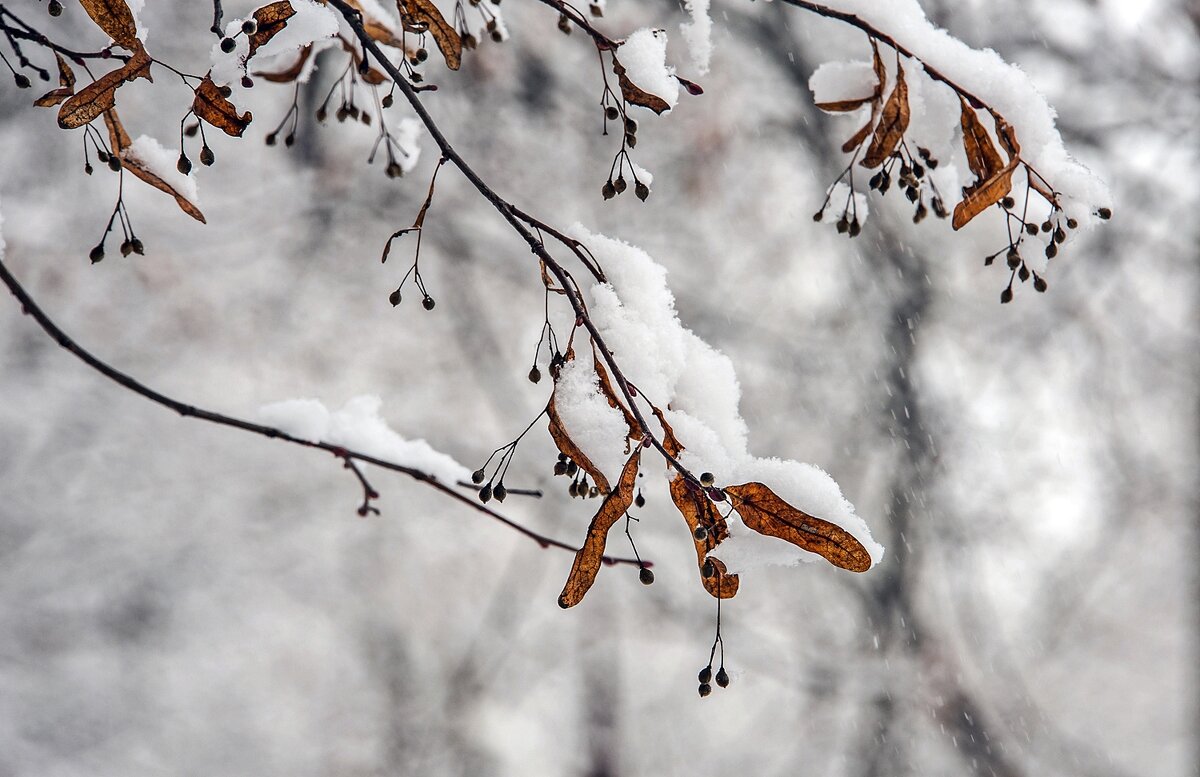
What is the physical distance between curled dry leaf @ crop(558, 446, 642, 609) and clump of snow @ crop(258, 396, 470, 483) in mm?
346

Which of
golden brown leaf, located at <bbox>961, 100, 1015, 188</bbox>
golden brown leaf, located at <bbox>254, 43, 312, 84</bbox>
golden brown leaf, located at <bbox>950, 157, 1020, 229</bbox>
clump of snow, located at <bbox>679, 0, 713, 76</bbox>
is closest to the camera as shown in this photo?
golden brown leaf, located at <bbox>950, 157, 1020, 229</bbox>

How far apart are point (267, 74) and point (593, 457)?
2.80 ft

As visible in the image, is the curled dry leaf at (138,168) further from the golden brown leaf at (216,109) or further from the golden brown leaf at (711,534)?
the golden brown leaf at (711,534)

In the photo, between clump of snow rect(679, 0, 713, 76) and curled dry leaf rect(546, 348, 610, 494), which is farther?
clump of snow rect(679, 0, 713, 76)

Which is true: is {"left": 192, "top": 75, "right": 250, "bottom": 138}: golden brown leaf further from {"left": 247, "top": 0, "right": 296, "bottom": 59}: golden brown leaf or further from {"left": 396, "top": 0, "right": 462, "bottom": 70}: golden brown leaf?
{"left": 396, "top": 0, "right": 462, "bottom": 70}: golden brown leaf

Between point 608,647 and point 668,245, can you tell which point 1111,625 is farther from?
point 668,245

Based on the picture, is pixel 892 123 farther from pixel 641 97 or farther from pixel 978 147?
pixel 641 97

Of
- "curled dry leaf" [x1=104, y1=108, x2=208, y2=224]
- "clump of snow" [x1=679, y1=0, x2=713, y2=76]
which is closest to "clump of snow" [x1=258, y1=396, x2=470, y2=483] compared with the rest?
"curled dry leaf" [x1=104, y1=108, x2=208, y2=224]

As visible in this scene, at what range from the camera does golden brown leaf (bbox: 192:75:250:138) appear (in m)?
0.67

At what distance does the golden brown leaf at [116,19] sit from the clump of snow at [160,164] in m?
0.12

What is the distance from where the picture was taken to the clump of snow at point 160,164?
30.3 inches

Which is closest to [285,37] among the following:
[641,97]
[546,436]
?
[641,97]

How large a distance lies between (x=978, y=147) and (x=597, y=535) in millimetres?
621

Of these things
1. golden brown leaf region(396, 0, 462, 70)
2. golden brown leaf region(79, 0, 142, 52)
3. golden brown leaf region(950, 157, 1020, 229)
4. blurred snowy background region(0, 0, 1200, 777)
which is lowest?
golden brown leaf region(79, 0, 142, 52)
